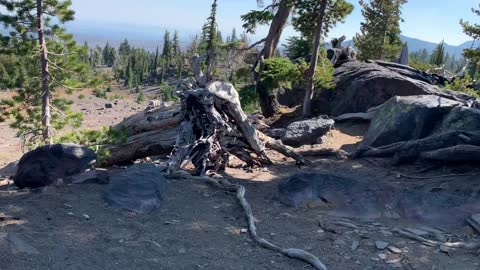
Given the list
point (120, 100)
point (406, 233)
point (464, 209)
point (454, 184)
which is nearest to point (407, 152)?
point (454, 184)

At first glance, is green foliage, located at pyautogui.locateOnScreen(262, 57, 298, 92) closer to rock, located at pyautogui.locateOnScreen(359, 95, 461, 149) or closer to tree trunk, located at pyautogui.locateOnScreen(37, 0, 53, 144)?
rock, located at pyautogui.locateOnScreen(359, 95, 461, 149)

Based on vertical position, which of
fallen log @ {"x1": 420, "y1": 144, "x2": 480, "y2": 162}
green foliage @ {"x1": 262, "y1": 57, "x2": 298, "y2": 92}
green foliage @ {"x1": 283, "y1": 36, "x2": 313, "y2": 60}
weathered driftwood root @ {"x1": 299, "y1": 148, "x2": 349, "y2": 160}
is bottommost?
weathered driftwood root @ {"x1": 299, "y1": 148, "x2": 349, "y2": 160}

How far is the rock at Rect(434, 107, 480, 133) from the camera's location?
10.0m

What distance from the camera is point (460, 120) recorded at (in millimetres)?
10242

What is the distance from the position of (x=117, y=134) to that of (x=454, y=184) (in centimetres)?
794

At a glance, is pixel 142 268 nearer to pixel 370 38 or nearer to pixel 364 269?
pixel 364 269

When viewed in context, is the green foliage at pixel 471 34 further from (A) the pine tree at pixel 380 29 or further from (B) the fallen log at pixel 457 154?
(A) the pine tree at pixel 380 29

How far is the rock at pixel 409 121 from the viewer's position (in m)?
10.9

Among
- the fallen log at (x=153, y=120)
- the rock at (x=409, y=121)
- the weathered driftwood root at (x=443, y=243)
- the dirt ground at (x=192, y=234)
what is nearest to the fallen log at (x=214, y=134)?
the dirt ground at (x=192, y=234)

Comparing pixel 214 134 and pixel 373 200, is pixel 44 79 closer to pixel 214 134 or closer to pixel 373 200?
pixel 214 134

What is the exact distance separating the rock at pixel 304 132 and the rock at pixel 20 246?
A: 8.45 m

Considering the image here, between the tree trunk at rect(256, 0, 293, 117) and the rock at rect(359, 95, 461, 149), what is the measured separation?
5.58 m

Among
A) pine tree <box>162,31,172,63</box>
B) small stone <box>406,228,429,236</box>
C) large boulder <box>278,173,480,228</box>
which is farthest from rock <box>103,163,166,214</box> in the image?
pine tree <box>162,31,172,63</box>

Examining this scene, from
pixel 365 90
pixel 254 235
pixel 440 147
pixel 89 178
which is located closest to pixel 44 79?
pixel 89 178
